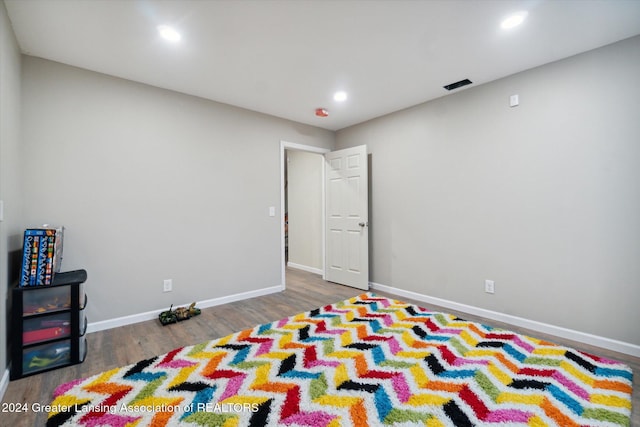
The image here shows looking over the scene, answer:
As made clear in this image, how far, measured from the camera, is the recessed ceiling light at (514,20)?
1982mm

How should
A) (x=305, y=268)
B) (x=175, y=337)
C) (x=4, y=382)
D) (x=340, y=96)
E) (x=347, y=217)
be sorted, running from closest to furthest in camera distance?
(x=4, y=382), (x=175, y=337), (x=340, y=96), (x=347, y=217), (x=305, y=268)

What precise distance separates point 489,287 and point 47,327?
3.78 m

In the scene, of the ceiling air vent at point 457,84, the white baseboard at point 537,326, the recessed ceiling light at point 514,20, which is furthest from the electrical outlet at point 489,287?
the recessed ceiling light at point 514,20

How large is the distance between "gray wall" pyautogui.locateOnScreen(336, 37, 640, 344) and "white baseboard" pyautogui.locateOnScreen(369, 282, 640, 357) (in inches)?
1.7

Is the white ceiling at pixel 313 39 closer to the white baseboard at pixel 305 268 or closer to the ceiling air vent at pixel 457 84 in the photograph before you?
the ceiling air vent at pixel 457 84

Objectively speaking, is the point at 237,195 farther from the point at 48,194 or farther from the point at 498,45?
the point at 498,45

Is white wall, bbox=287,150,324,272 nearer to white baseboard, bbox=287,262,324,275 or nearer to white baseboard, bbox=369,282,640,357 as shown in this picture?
white baseboard, bbox=287,262,324,275

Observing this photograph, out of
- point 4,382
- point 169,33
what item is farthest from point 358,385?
point 169,33

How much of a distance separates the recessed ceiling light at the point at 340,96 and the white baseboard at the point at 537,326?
2484 millimetres

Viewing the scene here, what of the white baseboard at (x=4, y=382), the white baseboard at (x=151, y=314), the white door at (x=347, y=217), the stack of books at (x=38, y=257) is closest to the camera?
the white baseboard at (x=4, y=382)

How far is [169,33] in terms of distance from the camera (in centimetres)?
217

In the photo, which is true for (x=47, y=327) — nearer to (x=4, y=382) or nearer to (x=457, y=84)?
(x=4, y=382)

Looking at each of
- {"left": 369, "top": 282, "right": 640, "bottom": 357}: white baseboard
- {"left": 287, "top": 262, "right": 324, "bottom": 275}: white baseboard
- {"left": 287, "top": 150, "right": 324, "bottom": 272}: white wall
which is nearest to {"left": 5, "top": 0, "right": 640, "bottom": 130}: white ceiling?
{"left": 287, "top": 150, "right": 324, "bottom": 272}: white wall

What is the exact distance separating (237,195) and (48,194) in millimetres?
1718
